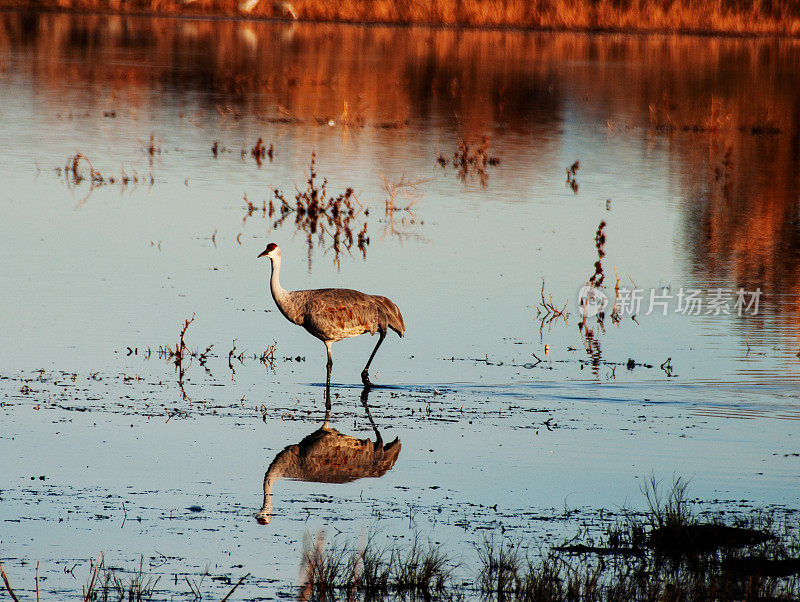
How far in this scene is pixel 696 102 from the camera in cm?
3562

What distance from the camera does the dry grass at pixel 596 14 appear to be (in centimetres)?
5081

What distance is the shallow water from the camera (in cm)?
857

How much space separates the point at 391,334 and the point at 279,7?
4224 centimetres

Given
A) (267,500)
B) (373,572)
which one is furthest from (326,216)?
(373,572)

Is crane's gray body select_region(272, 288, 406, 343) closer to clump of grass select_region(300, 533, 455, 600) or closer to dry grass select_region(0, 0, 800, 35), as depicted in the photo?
clump of grass select_region(300, 533, 455, 600)

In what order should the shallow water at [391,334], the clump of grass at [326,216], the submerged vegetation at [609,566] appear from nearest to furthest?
the submerged vegetation at [609,566] < the shallow water at [391,334] < the clump of grass at [326,216]

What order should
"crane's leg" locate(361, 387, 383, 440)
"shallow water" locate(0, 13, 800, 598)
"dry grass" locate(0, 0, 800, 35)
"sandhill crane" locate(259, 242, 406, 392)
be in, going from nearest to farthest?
1. "shallow water" locate(0, 13, 800, 598)
2. "crane's leg" locate(361, 387, 383, 440)
3. "sandhill crane" locate(259, 242, 406, 392)
4. "dry grass" locate(0, 0, 800, 35)

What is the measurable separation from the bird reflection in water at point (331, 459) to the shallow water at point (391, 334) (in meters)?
0.13

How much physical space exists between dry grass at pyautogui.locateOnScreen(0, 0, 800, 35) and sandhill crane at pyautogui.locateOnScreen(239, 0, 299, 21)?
6.01ft

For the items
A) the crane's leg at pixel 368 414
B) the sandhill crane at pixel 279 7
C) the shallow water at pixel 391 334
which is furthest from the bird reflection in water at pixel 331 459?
the sandhill crane at pixel 279 7

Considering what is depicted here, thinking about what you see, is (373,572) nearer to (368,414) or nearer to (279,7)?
(368,414)

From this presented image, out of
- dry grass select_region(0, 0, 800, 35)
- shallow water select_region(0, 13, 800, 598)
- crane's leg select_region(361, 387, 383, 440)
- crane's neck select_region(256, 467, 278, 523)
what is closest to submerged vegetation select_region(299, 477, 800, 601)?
shallow water select_region(0, 13, 800, 598)

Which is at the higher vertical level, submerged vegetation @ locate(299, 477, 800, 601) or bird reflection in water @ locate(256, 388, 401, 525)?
bird reflection in water @ locate(256, 388, 401, 525)

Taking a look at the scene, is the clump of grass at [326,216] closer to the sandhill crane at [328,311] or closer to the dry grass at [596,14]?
the sandhill crane at [328,311]
